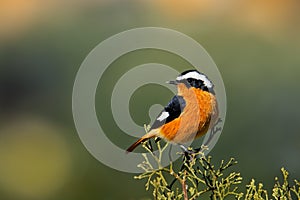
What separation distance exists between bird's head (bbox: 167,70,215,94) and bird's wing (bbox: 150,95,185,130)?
0.20ft

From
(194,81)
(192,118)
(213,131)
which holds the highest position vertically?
(194,81)

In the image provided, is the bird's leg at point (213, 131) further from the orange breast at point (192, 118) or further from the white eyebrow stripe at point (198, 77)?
the white eyebrow stripe at point (198, 77)

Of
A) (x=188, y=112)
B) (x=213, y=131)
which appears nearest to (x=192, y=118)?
(x=188, y=112)

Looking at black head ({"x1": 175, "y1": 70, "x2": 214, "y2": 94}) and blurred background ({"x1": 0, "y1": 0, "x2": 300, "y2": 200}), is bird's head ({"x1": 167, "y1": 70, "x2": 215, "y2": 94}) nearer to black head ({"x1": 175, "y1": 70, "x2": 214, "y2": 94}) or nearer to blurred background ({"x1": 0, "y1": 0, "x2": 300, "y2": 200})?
black head ({"x1": 175, "y1": 70, "x2": 214, "y2": 94})

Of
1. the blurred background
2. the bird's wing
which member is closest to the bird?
the bird's wing

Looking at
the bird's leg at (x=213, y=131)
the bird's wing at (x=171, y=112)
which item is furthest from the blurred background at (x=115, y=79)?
the bird's leg at (x=213, y=131)

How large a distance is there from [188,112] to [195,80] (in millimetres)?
121

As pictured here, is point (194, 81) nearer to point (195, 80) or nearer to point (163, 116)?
point (195, 80)

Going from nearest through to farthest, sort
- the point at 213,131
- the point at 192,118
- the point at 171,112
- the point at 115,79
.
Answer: the point at 213,131 < the point at 192,118 < the point at 171,112 < the point at 115,79

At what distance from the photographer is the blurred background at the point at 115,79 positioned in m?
8.06

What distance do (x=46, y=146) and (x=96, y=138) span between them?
0.83 metres

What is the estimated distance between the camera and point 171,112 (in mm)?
2814

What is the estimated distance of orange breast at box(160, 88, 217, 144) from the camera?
2.65 meters

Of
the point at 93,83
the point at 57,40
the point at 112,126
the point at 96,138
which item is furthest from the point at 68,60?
the point at 96,138
